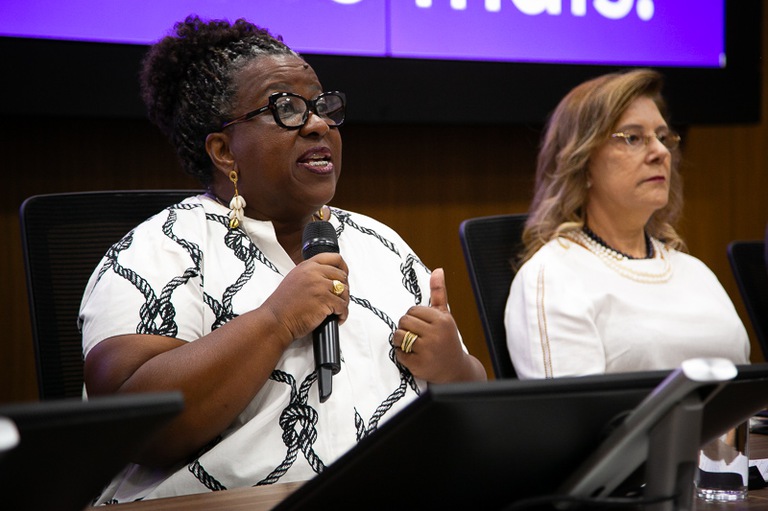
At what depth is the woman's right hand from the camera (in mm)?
1362

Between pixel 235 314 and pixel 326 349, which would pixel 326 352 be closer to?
pixel 326 349

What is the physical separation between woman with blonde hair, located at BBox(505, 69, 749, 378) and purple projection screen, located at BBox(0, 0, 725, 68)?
0.49 metres

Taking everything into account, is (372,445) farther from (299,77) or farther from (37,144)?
(37,144)

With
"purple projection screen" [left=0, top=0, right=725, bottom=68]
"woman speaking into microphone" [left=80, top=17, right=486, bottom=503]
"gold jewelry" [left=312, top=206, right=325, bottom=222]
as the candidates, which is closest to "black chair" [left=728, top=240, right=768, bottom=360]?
"purple projection screen" [left=0, top=0, right=725, bottom=68]

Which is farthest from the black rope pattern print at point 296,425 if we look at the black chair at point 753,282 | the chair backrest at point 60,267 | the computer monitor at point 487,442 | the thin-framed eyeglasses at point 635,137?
the black chair at point 753,282

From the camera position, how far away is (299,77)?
1.63m

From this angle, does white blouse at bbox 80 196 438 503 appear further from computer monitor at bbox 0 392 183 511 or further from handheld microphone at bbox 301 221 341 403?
computer monitor at bbox 0 392 183 511

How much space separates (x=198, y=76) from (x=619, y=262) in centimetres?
120

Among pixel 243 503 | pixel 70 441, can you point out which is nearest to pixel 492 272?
pixel 243 503

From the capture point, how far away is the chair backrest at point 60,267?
5.21 ft

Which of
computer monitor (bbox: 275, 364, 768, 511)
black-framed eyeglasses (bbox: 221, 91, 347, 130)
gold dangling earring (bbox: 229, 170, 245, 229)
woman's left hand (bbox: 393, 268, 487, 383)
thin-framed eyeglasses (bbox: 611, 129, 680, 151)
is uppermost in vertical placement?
black-framed eyeglasses (bbox: 221, 91, 347, 130)

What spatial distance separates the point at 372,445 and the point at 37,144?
206 cm

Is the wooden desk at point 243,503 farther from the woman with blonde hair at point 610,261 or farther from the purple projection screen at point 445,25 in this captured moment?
the purple projection screen at point 445,25

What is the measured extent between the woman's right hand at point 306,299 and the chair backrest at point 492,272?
71 cm
